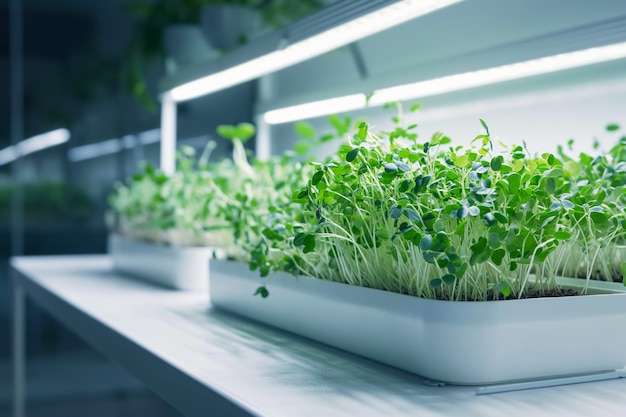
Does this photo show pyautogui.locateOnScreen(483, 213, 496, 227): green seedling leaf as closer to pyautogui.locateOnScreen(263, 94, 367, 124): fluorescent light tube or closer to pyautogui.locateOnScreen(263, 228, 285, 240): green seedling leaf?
pyautogui.locateOnScreen(263, 228, 285, 240): green seedling leaf

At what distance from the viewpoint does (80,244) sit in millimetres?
3307

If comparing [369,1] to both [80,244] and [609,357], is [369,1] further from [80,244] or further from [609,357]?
[80,244]

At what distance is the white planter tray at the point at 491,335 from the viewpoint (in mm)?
801

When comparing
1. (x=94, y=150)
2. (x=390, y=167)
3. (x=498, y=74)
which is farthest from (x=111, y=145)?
(x=390, y=167)

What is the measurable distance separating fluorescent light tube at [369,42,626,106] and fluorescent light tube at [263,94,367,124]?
0.10 metres

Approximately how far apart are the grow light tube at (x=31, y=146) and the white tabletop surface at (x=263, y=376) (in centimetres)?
200

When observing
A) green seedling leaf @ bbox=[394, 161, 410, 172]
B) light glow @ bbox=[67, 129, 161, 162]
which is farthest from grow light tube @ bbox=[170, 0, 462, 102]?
light glow @ bbox=[67, 129, 161, 162]

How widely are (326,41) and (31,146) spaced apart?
2.22 meters

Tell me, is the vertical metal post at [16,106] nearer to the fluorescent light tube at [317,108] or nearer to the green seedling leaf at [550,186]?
the fluorescent light tube at [317,108]

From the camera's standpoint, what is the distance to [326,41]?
4.97 feet

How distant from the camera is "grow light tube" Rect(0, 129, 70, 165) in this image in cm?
333

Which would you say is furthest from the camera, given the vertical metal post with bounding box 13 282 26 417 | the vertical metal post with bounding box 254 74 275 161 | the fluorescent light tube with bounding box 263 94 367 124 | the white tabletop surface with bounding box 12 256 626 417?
the vertical metal post with bounding box 254 74 275 161

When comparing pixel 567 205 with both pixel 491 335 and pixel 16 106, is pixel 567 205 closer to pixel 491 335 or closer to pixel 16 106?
pixel 491 335

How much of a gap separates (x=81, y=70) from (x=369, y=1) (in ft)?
8.00
